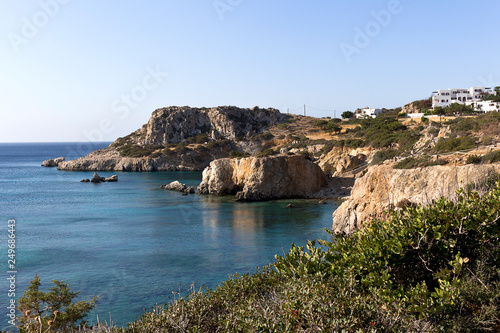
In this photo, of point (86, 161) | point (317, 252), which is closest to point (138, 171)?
point (86, 161)

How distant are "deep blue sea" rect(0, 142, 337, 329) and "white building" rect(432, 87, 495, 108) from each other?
72.9 metres

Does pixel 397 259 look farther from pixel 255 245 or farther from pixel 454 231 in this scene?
pixel 255 245

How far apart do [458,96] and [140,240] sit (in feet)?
323

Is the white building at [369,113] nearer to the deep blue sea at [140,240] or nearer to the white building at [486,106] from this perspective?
the white building at [486,106]

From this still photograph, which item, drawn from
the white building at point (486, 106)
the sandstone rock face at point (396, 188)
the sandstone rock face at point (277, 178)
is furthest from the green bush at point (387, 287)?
the white building at point (486, 106)

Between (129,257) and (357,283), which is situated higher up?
(357,283)

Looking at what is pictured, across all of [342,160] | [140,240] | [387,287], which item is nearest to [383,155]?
[342,160]

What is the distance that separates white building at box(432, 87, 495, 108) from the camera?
101m

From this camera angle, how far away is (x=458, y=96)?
10244 centimetres

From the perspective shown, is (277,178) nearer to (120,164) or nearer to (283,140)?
(283,140)

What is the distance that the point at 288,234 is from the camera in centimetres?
2995

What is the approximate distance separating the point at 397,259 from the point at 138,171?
8981 cm

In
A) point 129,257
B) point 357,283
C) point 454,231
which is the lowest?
point 129,257

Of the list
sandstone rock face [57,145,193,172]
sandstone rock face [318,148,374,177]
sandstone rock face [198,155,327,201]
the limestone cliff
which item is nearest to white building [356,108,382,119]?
the limestone cliff
